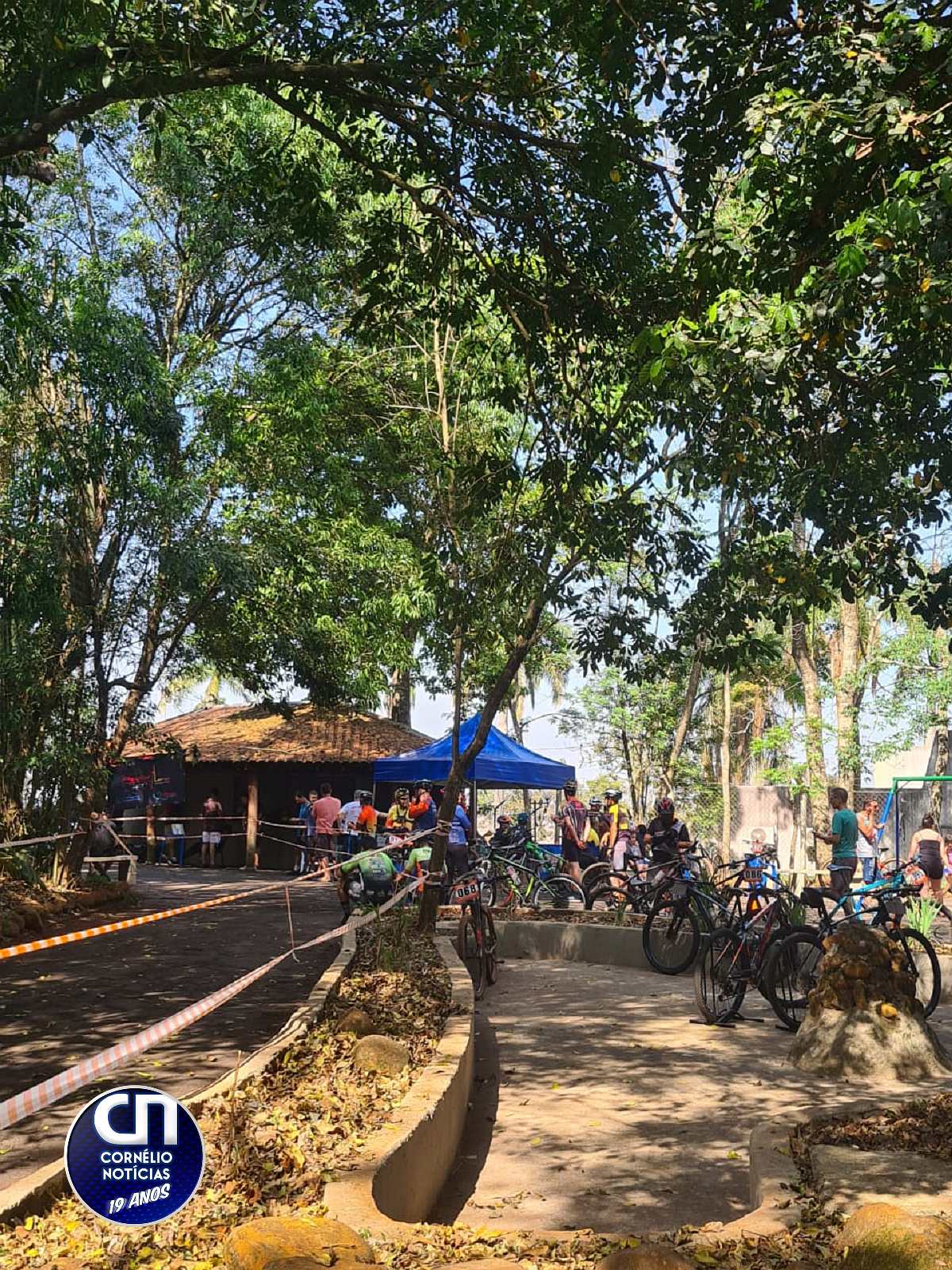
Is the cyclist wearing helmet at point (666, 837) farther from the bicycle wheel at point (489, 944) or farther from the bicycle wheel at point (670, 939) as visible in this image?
the bicycle wheel at point (489, 944)

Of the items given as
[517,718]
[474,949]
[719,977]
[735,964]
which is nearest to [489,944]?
[474,949]

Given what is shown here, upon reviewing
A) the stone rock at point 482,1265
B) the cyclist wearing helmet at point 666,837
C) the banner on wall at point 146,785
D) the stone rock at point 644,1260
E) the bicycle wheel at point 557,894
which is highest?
the banner on wall at point 146,785

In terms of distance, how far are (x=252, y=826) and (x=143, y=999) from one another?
18657 mm

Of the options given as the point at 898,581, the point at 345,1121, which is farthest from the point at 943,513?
the point at 345,1121

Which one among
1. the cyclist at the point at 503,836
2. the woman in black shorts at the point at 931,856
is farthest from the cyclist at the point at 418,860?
the woman in black shorts at the point at 931,856

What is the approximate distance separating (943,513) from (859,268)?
437cm

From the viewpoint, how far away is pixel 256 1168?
14.9 ft

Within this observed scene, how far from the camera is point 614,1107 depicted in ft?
24.6

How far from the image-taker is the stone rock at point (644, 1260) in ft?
12.0

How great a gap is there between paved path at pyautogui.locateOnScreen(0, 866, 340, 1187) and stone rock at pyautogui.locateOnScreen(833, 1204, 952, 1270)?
3437 mm

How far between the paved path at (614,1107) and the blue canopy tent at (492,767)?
11296 millimetres

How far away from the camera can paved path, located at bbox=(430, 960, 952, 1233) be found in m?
5.77

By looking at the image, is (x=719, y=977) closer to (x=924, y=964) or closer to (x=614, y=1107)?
(x=924, y=964)

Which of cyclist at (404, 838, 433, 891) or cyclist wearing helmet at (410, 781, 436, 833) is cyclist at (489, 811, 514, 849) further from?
cyclist at (404, 838, 433, 891)
